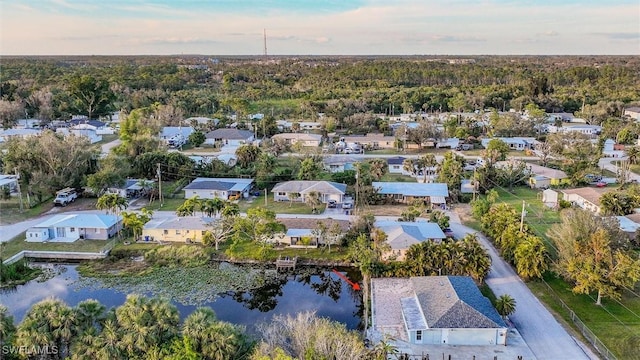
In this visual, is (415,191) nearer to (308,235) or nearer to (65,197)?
(308,235)

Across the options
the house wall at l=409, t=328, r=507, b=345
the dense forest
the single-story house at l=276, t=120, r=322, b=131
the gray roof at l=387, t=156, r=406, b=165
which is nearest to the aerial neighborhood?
the house wall at l=409, t=328, r=507, b=345

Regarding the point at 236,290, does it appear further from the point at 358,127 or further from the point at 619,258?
the point at 358,127

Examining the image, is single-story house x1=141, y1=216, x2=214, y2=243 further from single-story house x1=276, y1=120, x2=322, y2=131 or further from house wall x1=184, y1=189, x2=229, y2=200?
single-story house x1=276, y1=120, x2=322, y2=131

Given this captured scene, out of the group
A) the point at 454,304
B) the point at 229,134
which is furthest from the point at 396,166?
the point at 454,304

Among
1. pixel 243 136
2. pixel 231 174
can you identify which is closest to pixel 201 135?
pixel 243 136

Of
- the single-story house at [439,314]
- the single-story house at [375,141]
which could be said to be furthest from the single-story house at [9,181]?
the single-story house at [375,141]
